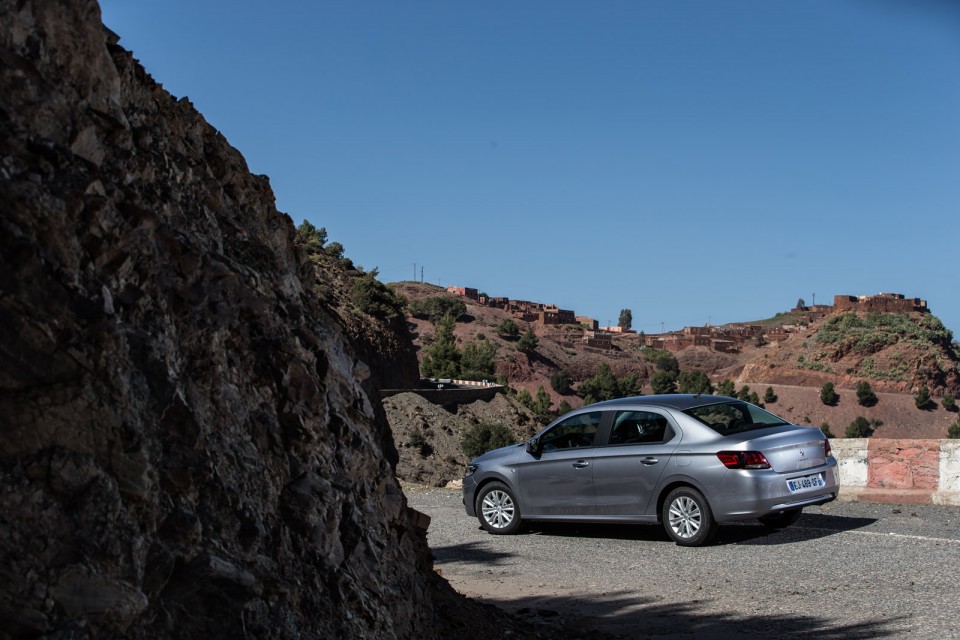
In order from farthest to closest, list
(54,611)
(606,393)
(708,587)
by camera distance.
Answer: (606,393) < (708,587) < (54,611)

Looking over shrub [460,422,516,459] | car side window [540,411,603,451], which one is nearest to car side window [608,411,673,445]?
car side window [540,411,603,451]

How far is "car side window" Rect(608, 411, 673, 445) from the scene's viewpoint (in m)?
10.9

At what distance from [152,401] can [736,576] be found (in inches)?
256

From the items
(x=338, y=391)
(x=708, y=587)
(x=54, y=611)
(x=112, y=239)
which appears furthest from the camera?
(x=708, y=587)

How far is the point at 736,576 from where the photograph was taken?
9.04m

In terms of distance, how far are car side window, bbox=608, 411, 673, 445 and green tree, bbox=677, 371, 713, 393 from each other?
9942 centimetres

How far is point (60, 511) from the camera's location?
3447 mm

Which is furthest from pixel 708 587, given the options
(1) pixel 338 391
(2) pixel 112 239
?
(2) pixel 112 239

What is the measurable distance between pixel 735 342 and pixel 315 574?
5945 inches

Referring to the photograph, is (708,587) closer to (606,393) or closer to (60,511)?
(60,511)

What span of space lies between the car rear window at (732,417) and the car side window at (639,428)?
1.04 feet

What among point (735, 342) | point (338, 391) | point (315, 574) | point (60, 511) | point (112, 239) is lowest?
point (315, 574)

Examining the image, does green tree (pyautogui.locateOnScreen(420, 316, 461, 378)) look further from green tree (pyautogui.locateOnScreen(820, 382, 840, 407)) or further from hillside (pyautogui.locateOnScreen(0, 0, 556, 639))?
hillside (pyautogui.locateOnScreen(0, 0, 556, 639))

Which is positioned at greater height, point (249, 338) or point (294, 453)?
point (249, 338)
